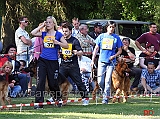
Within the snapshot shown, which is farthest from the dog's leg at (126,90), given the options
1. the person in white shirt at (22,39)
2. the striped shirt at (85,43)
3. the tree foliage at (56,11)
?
the tree foliage at (56,11)

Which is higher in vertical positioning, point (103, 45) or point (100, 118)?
point (103, 45)

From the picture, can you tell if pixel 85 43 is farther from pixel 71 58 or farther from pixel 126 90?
pixel 71 58

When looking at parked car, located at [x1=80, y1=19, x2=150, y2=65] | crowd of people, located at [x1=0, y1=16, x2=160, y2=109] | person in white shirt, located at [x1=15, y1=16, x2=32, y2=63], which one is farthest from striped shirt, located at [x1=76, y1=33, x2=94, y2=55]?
parked car, located at [x1=80, y1=19, x2=150, y2=65]

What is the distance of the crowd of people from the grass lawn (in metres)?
0.36

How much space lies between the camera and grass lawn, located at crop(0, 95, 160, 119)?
8.77 metres

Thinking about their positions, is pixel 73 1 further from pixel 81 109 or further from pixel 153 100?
pixel 81 109

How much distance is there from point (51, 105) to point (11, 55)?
6.89 ft

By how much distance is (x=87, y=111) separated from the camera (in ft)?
32.0

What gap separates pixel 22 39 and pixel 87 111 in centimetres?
386

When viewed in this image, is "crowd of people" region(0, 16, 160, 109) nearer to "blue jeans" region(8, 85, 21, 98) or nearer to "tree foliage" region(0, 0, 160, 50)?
"blue jeans" region(8, 85, 21, 98)

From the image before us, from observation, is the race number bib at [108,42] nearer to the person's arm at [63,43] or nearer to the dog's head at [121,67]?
the dog's head at [121,67]

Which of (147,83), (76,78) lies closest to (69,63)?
(76,78)

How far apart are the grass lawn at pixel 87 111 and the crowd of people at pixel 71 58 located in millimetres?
356

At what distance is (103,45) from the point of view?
1132cm
